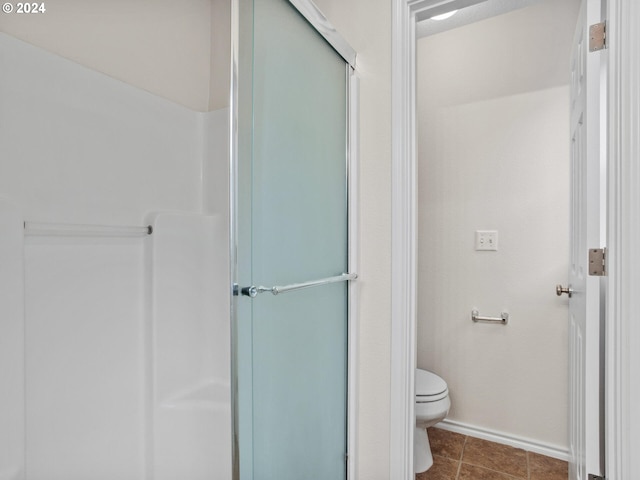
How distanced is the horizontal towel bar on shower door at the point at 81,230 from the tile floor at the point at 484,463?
1.71 m

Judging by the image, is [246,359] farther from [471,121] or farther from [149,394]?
[471,121]

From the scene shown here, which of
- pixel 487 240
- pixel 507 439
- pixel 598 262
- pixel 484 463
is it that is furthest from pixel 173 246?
pixel 507 439

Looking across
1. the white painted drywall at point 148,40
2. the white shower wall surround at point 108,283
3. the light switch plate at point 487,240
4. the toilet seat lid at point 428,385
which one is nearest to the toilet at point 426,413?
the toilet seat lid at point 428,385

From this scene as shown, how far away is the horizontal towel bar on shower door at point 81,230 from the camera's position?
116 cm

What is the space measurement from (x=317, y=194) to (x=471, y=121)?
1.41 metres

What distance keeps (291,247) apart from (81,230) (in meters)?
0.74

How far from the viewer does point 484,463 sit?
6.36 ft

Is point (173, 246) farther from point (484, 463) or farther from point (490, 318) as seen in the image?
point (484, 463)

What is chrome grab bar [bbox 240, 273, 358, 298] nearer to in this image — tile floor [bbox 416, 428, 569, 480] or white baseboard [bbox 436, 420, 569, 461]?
tile floor [bbox 416, 428, 569, 480]

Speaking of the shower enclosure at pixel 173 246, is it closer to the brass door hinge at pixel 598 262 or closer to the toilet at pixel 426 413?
the toilet at pixel 426 413

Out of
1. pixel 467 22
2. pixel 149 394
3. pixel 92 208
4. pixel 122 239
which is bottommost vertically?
pixel 149 394

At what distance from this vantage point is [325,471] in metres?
1.30

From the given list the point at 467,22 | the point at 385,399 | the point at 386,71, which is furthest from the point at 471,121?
the point at 385,399

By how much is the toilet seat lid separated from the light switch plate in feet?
2.55
